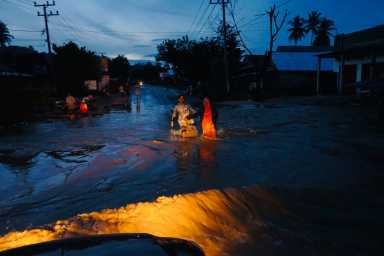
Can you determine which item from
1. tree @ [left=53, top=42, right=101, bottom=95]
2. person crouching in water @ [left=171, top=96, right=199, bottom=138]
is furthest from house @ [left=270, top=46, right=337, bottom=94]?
person crouching in water @ [left=171, top=96, right=199, bottom=138]

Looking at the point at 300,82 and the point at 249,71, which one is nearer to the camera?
the point at 300,82

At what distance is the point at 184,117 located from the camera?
1388 cm

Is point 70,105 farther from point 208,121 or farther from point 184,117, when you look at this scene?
point 208,121

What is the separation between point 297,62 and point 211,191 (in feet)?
119

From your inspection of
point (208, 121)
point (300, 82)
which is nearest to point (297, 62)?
point (300, 82)

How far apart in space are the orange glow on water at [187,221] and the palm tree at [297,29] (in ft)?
277

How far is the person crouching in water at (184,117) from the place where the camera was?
13.8 m

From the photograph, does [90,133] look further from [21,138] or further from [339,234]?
[339,234]

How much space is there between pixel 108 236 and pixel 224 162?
6977 mm

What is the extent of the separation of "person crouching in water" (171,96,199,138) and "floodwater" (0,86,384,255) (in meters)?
0.63

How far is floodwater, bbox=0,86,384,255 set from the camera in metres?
5.41

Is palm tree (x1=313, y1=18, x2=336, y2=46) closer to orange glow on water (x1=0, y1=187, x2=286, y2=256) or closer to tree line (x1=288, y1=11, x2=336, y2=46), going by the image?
tree line (x1=288, y1=11, x2=336, y2=46)

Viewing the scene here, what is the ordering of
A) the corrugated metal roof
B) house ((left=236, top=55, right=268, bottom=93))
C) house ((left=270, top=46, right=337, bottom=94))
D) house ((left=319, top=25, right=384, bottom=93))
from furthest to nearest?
house ((left=236, top=55, right=268, bottom=93))
the corrugated metal roof
house ((left=270, top=46, right=337, bottom=94))
house ((left=319, top=25, right=384, bottom=93))

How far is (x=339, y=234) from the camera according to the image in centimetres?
541
